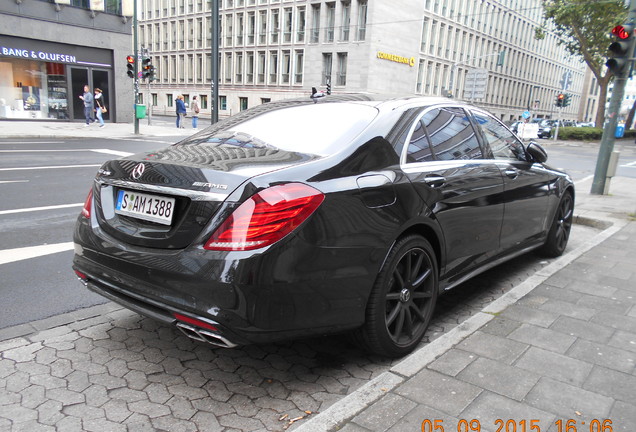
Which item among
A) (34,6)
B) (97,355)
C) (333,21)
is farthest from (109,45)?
(97,355)

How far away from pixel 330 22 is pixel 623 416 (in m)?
46.7

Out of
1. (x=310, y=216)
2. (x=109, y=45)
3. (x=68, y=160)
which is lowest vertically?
(x=68, y=160)

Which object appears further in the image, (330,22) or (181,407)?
(330,22)

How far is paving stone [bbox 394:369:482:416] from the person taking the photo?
2463mm

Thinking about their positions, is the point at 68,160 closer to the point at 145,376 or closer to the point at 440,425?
the point at 145,376

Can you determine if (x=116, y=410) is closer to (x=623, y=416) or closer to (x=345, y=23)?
(x=623, y=416)

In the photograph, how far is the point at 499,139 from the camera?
14.2 feet

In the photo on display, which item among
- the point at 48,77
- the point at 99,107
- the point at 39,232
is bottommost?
the point at 39,232

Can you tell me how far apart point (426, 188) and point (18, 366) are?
8.64 ft

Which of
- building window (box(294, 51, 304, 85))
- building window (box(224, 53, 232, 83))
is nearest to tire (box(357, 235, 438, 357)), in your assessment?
building window (box(294, 51, 304, 85))

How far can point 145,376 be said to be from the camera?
2.77 m

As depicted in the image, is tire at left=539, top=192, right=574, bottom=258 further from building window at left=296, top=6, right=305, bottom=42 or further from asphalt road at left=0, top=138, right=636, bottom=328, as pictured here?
building window at left=296, top=6, right=305, bottom=42

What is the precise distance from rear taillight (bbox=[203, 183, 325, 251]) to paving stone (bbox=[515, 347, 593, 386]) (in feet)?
5.55
